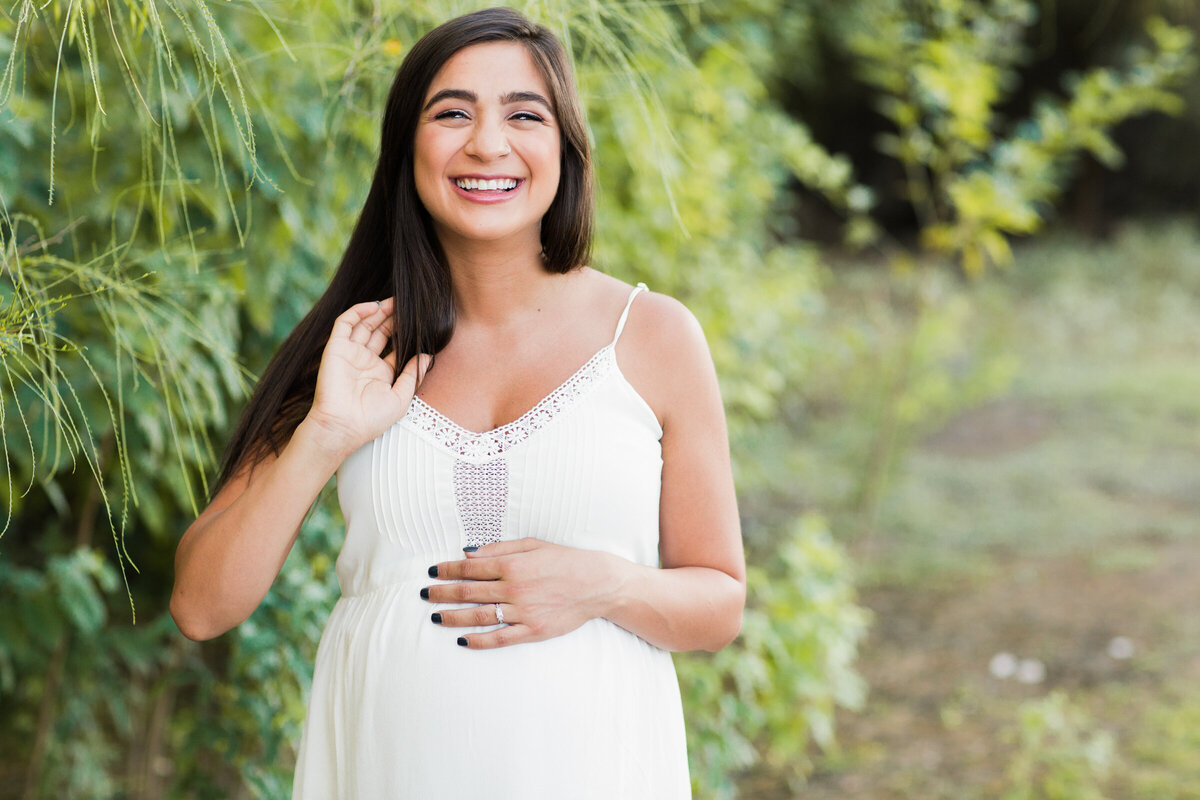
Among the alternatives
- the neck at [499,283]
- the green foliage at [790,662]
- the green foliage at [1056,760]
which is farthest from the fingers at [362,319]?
the green foliage at [1056,760]

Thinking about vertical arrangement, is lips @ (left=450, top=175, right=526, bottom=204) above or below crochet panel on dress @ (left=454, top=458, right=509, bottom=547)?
above

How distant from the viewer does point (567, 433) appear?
1438 mm

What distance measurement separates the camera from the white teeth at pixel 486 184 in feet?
4.73

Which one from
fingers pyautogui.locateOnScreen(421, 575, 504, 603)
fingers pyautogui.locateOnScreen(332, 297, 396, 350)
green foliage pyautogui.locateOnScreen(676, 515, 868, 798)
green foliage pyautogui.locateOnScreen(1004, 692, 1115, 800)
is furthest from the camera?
green foliage pyautogui.locateOnScreen(1004, 692, 1115, 800)

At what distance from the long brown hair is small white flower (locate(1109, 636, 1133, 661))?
11.6 ft

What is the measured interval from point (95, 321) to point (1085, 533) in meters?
4.83

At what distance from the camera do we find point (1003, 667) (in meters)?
4.21

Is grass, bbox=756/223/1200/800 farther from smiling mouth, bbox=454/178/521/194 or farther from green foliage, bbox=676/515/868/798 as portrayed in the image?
smiling mouth, bbox=454/178/521/194

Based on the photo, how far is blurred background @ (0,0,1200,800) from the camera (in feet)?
5.81

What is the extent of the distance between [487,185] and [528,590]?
0.52 meters

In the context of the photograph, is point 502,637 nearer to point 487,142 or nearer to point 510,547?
point 510,547

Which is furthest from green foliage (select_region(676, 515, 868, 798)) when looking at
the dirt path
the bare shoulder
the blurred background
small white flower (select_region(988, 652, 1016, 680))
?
the bare shoulder

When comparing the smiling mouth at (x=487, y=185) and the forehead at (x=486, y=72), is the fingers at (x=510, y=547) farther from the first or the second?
the forehead at (x=486, y=72)

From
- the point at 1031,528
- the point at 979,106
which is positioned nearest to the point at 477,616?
the point at 979,106
